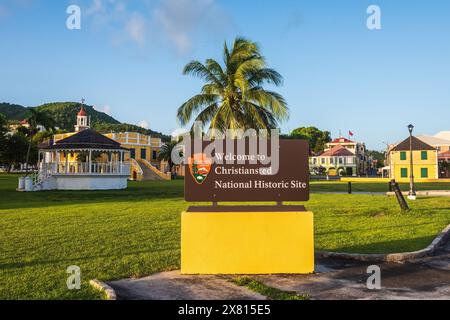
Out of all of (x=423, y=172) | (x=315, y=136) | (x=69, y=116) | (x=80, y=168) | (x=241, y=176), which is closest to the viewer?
(x=241, y=176)

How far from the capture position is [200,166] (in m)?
7.00

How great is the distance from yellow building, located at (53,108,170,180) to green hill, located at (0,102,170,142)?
5612cm

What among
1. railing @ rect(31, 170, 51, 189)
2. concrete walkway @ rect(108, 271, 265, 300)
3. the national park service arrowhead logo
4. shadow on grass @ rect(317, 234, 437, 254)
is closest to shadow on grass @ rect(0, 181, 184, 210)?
railing @ rect(31, 170, 51, 189)

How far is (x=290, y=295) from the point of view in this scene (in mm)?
5414

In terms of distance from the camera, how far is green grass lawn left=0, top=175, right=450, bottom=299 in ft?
21.0

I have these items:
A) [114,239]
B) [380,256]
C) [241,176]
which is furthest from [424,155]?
[241,176]

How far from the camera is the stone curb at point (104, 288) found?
521 cm

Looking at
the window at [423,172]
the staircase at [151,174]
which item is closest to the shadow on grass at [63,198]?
the staircase at [151,174]

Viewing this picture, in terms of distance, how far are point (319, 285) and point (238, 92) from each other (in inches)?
735

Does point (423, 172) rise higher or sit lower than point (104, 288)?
higher

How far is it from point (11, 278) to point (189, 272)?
2.70 metres

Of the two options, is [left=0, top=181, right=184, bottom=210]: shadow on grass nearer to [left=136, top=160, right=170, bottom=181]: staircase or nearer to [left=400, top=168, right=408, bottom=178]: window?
[left=136, top=160, right=170, bottom=181]: staircase

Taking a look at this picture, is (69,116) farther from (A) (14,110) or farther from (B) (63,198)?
(B) (63,198)
